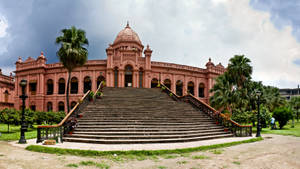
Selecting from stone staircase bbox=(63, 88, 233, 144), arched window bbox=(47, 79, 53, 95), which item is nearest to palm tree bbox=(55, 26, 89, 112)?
stone staircase bbox=(63, 88, 233, 144)

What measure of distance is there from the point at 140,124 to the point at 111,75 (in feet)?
61.2

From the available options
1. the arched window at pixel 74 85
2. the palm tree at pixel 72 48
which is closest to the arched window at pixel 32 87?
the arched window at pixel 74 85

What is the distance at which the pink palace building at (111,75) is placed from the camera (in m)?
30.0

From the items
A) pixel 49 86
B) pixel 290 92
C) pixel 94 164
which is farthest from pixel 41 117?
pixel 290 92

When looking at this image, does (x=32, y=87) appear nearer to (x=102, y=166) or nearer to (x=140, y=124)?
(x=140, y=124)

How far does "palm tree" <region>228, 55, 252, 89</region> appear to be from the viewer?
2320cm

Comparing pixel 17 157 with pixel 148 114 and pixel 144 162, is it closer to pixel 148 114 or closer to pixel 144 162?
pixel 144 162

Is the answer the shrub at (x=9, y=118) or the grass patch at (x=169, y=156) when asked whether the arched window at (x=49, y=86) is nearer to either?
the shrub at (x=9, y=118)

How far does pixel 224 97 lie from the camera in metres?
23.0

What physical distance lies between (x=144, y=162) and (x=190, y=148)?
106 inches

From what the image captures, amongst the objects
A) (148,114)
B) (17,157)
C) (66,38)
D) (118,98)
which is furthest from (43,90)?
(17,157)

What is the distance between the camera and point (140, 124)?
12.3 m

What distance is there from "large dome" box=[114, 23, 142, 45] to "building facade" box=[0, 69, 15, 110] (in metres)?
24.4

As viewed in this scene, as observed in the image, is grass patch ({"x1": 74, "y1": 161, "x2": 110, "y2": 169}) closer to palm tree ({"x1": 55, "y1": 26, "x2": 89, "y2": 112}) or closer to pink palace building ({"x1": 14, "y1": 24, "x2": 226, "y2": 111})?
palm tree ({"x1": 55, "y1": 26, "x2": 89, "y2": 112})
